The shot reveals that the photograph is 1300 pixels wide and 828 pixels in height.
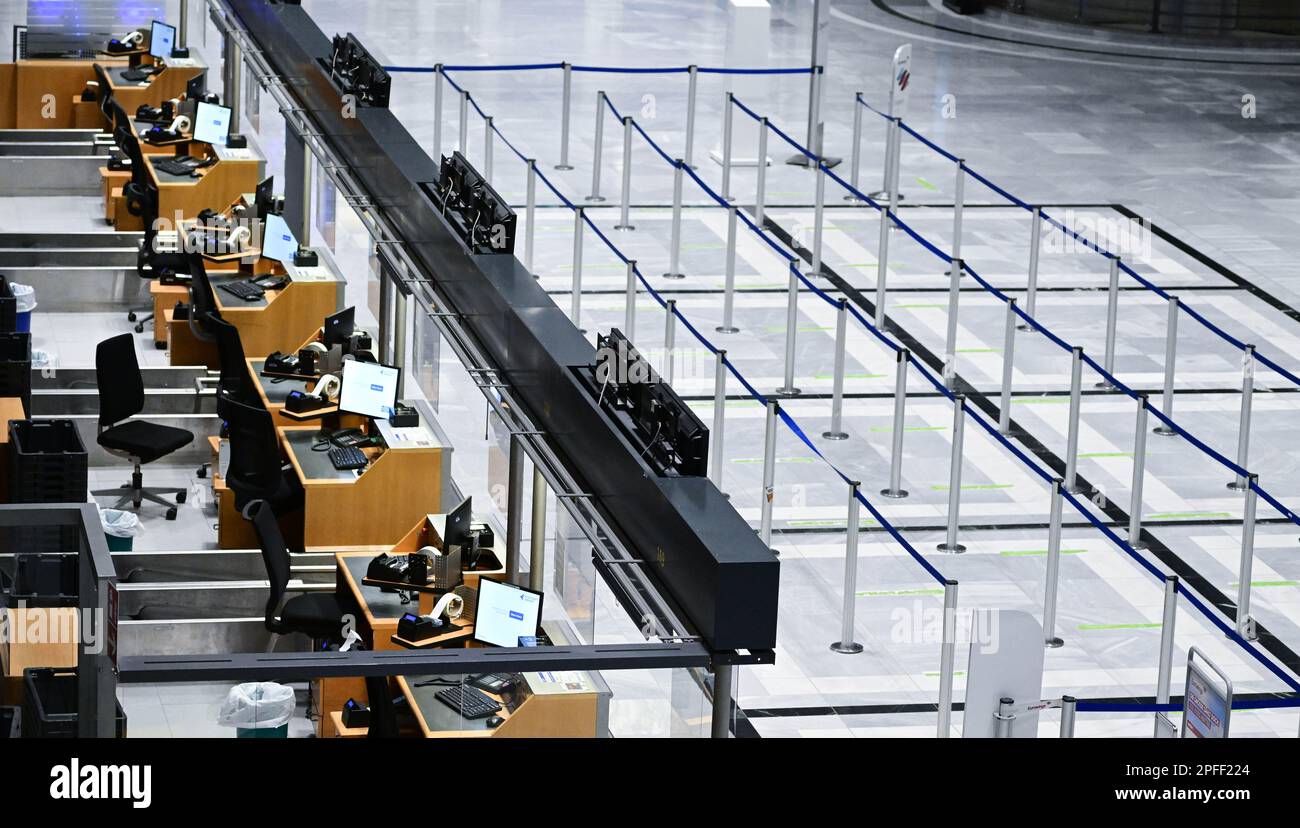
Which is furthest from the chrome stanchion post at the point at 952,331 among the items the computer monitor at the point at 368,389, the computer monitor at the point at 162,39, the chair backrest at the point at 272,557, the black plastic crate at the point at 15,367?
the computer monitor at the point at 162,39

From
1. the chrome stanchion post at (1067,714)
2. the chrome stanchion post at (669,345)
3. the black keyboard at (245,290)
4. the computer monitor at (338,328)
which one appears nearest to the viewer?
the chrome stanchion post at (1067,714)

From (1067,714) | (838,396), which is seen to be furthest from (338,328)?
(1067,714)

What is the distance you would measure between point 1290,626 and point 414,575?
400 cm

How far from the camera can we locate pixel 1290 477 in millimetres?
10953

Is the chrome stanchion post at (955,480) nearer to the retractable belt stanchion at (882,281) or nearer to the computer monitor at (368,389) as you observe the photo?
the computer monitor at (368,389)

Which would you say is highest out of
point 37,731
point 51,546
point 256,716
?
point 51,546

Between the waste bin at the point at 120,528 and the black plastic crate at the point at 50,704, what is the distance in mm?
3591

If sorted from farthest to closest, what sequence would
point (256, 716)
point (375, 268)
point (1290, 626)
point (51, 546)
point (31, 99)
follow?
point (31, 99) → point (375, 268) → point (1290, 626) → point (256, 716) → point (51, 546)

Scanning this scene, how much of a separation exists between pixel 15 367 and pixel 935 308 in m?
6.32

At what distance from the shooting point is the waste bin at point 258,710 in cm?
768

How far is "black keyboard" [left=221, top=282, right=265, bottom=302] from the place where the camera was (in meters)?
12.3
